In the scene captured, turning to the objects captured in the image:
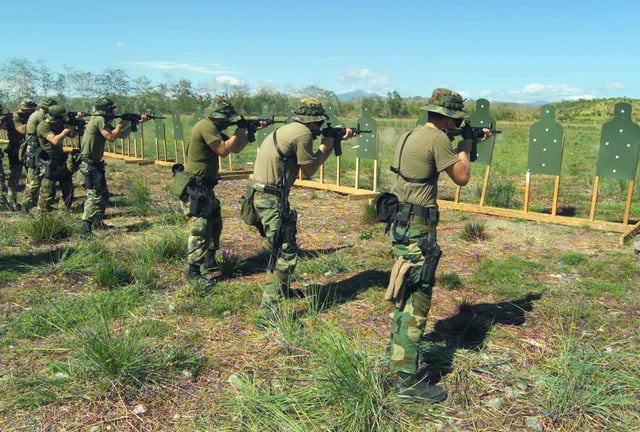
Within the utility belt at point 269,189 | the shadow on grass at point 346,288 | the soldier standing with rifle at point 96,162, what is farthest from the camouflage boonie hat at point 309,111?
the soldier standing with rifle at point 96,162

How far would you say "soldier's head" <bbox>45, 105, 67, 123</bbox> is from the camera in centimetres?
720

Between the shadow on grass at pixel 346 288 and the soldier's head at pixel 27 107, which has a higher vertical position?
the soldier's head at pixel 27 107

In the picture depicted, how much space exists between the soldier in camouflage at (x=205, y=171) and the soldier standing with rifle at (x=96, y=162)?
2273 millimetres

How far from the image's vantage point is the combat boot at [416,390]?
3.09 meters

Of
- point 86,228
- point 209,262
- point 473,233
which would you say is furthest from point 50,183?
point 473,233

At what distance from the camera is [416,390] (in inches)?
123

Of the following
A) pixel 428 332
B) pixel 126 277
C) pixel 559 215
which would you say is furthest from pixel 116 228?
pixel 559 215

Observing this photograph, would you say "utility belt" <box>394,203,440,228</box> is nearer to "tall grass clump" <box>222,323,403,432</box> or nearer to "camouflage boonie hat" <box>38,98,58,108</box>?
"tall grass clump" <box>222,323,403,432</box>

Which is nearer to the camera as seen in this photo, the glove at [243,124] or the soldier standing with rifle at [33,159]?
the glove at [243,124]

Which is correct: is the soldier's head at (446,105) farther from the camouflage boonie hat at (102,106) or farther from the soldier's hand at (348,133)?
the camouflage boonie hat at (102,106)

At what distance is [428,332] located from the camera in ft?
13.5

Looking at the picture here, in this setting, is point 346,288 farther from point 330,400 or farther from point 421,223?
point 330,400

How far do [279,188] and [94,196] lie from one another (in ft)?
12.0

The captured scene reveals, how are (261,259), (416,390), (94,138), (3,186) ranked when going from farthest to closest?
1. (3,186)
2. (94,138)
3. (261,259)
4. (416,390)
